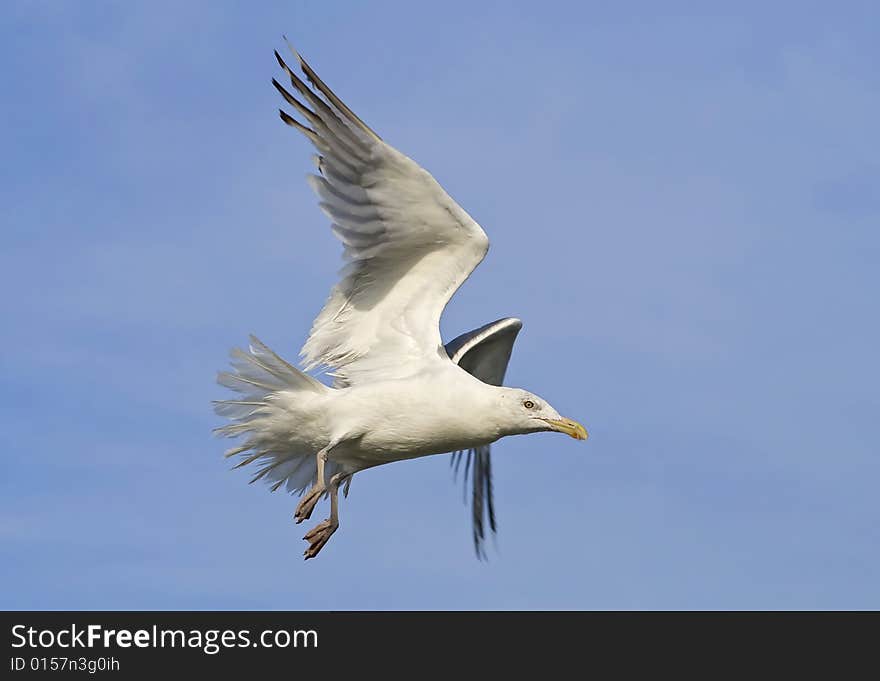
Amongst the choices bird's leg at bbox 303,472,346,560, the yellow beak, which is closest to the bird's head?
the yellow beak

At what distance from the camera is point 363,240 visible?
630 inches

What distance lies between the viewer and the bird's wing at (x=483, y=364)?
18.3 m

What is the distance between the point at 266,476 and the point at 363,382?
159 centimetres

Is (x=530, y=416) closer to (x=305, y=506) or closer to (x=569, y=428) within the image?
(x=569, y=428)

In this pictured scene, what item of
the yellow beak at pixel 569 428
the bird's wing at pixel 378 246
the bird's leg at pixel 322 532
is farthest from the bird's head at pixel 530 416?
the bird's leg at pixel 322 532

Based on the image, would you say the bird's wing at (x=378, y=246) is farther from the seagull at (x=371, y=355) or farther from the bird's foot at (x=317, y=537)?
the bird's foot at (x=317, y=537)

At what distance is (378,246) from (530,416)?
2166mm

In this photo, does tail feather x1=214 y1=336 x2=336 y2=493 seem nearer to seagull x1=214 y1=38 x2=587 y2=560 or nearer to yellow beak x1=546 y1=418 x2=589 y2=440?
seagull x1=214 y1=38 x2=587 y2=560

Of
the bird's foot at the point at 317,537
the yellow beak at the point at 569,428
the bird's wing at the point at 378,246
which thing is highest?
the bird's wing at the point at 378,246

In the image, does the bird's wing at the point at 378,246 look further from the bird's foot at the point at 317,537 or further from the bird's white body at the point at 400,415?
the bird's foot at the point at 317,537

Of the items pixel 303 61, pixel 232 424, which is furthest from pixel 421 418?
pixel 303 61

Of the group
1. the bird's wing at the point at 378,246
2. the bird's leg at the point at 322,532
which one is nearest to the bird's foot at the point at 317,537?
the bird's leg at the point at 322,532

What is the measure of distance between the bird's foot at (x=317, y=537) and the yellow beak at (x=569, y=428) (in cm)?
222

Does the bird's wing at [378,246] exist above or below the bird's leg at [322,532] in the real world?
above
